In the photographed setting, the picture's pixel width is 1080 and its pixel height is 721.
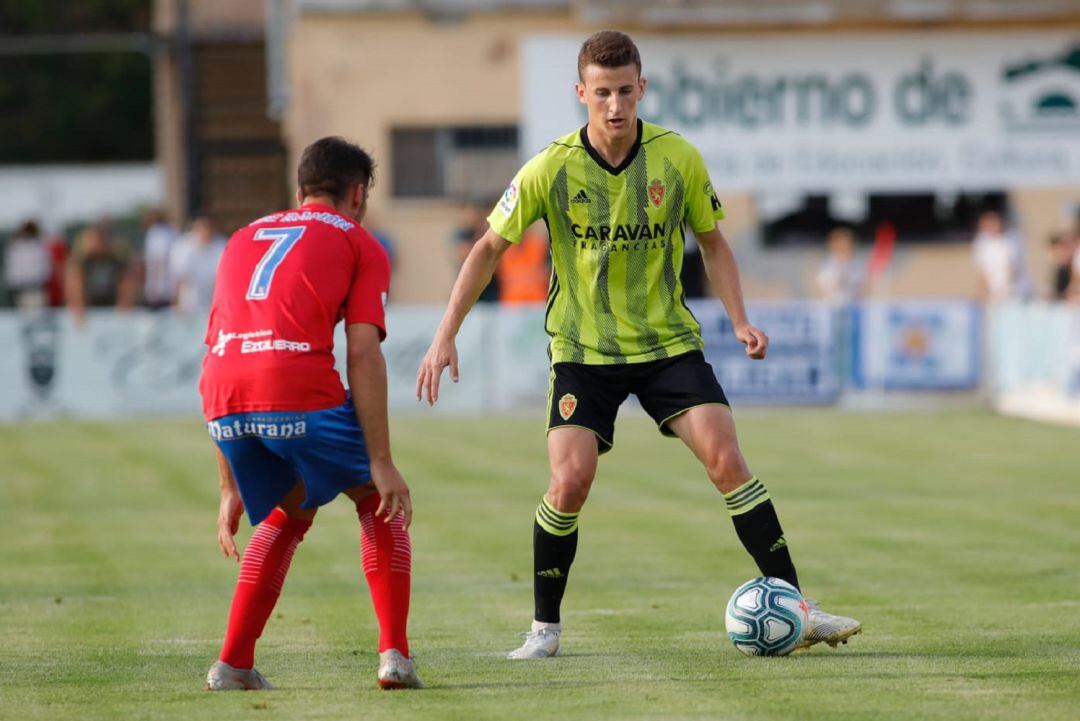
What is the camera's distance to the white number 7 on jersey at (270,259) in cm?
651

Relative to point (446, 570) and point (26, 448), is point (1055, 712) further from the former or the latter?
point (26, 448)

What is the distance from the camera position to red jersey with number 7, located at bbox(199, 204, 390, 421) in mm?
6457

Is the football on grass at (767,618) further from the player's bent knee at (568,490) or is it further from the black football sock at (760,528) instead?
the player's bent knee at (568,490)

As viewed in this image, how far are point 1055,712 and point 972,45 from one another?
83.4 ft

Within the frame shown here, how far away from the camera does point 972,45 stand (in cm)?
3039

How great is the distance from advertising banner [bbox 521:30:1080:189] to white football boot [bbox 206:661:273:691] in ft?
78.1

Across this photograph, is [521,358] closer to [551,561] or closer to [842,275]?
[842,275]

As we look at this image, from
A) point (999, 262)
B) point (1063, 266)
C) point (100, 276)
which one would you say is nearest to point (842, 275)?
point (999, 262)

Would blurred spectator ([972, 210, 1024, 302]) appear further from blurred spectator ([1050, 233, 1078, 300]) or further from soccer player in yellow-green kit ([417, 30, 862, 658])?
soccer player in yellow-green kit ([417, 30, 862, 658])

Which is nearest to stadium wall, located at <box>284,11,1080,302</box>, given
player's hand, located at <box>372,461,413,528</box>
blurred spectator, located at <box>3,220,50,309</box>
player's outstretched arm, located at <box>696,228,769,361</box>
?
blurred spectator, located at <box>3,220,50,309</box>

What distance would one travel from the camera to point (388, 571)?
6.64 metres

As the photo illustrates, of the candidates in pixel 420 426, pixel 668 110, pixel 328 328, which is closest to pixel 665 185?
pixel 328 328

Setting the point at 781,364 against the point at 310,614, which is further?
the point at 781,364

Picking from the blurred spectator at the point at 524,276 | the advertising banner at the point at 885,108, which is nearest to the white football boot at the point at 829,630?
the blurred spectator at the point at 524,276
